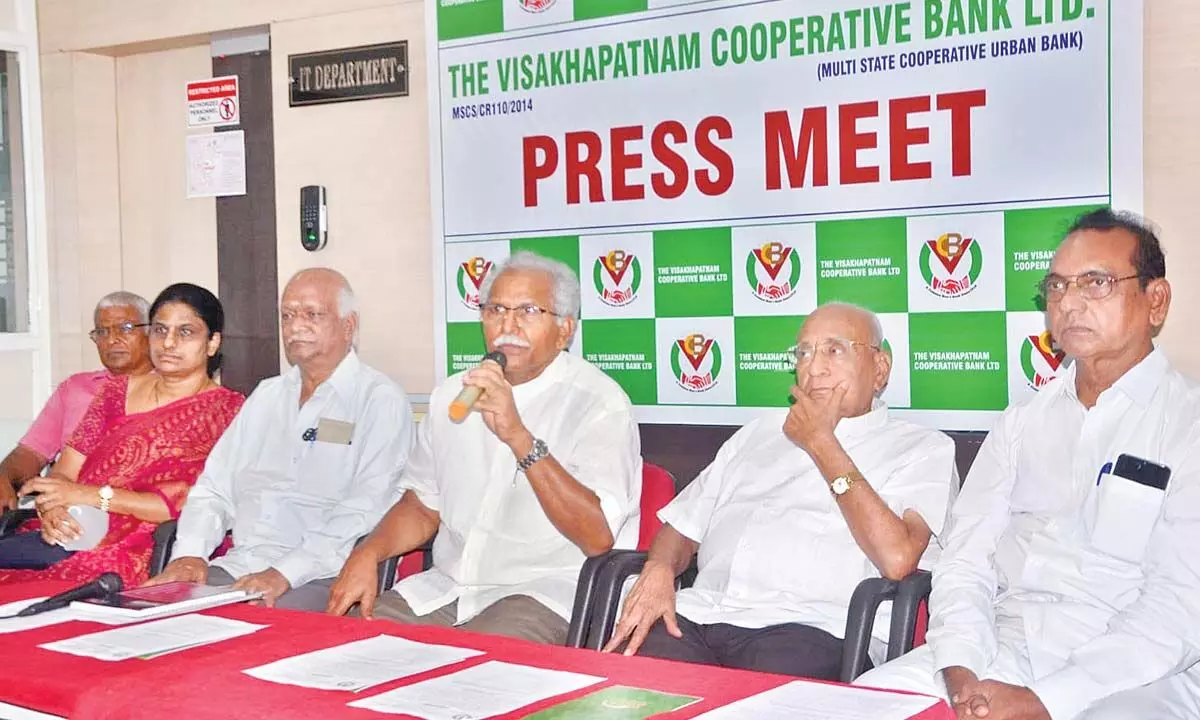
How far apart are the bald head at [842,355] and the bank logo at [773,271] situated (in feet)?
1.88

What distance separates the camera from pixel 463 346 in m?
4.04

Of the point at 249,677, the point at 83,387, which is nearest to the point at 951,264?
the point at 249,677

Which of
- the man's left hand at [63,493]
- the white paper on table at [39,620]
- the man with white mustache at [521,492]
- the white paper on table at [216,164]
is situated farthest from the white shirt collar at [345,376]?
the white paper on table at [216,164]

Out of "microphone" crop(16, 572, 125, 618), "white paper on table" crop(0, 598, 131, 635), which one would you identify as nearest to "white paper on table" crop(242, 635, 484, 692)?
"white paper on table" crop(0, 598, 131, 635)

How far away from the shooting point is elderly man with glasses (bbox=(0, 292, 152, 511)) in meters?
4.25

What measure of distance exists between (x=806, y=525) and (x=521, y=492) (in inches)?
28.0

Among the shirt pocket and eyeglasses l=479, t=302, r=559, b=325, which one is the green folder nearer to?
the shirt pocket

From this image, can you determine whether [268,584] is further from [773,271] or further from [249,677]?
[773,271]

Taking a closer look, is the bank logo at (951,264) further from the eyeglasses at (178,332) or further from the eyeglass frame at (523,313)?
the eyeglasses at (178,332)

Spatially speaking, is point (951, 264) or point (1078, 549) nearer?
point (1078, 549)

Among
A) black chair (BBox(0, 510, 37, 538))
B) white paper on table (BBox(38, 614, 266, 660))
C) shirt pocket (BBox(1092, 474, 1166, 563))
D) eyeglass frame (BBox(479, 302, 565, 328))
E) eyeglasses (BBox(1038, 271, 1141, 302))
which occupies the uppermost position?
eyeglasses (BBox(1038, 271, 1141, 302))

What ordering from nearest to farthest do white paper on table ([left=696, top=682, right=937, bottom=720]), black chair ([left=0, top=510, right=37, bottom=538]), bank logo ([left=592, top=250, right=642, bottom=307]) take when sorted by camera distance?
white paper on table ([left=696, top=682, right=937, bottom=720]), bank logo ([left=592, top=250, right=642, bottom=307]), black chair ([left=0, top=510, right=37, bottom=538])

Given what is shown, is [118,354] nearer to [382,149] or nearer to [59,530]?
[59,530]

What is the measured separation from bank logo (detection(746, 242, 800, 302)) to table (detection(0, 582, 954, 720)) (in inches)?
67.3
